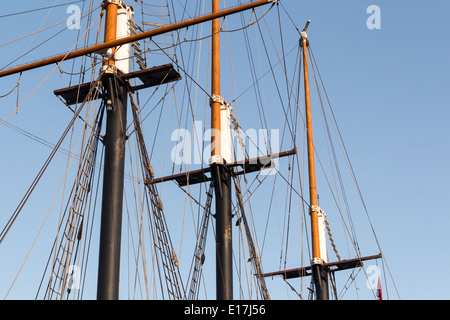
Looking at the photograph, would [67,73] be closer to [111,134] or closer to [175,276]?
[111,134]

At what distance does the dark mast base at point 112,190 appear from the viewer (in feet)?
60.3

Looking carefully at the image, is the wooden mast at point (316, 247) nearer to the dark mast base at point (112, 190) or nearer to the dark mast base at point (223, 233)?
the dark mast base at point (223, 233)

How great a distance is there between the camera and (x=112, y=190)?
19.5 m

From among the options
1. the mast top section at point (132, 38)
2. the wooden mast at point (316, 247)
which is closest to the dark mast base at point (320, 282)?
→ the wooden mast at point (316, 247)

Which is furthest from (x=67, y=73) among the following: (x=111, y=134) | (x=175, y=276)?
(x=175, y=276)

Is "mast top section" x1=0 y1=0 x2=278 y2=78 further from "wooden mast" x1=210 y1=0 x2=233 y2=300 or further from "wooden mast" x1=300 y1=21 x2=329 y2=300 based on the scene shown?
"wooden mast" x1=300 y1=21 x2=329 y2=300

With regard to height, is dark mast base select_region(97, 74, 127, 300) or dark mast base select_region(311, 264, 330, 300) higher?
dark mast base select_region(311, 264, 330, 300)

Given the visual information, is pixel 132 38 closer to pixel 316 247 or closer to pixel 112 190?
pixel 112 190

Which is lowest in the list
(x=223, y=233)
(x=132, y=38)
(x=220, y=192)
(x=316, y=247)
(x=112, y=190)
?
→ (x=112, y=190)

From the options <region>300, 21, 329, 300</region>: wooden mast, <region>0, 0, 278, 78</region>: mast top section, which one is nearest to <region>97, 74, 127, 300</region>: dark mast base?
<region>0, 0, 278, 78</region>: mast top section

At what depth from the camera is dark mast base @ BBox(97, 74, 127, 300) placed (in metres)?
18.4

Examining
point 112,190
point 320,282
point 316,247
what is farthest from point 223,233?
point 320,282

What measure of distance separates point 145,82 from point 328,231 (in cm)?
2168

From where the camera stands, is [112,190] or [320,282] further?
[320,282]
